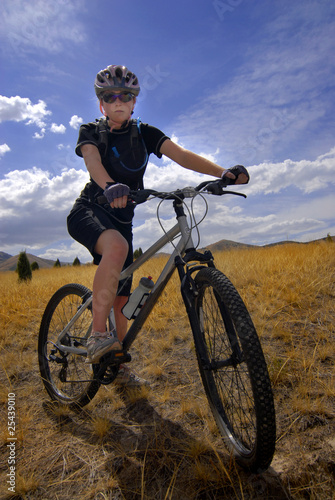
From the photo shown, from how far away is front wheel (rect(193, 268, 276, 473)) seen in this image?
1.48m

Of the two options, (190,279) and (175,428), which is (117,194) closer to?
(190,279)

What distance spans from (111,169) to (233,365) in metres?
1.89

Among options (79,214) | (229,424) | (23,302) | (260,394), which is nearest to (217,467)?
(229,424)

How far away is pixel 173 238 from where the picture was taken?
227 cm

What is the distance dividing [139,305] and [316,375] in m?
1.54

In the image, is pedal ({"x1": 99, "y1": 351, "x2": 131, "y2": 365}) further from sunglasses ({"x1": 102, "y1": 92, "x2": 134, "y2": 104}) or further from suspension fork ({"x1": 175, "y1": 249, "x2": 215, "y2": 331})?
sunglasses ({"x1": 102, "y1": 92, "x2": 134, "y2": 104})

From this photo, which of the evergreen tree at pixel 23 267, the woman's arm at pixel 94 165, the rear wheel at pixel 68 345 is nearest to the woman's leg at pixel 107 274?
the woman's arm at pixel 94 165

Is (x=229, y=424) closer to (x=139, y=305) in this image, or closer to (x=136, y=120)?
(x=139, y=305)

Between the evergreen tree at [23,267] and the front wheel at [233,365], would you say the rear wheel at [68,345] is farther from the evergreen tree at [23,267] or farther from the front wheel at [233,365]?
the evergreen tree at [23,267]

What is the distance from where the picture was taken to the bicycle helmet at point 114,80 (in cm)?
271

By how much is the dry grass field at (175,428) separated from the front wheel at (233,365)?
174 mm

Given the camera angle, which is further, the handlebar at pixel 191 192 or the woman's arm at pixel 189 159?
the woman's arm at pixel 189 159

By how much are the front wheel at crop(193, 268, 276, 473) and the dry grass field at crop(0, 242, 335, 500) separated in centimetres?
17

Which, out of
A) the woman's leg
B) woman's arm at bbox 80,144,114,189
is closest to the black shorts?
the woman's leg
